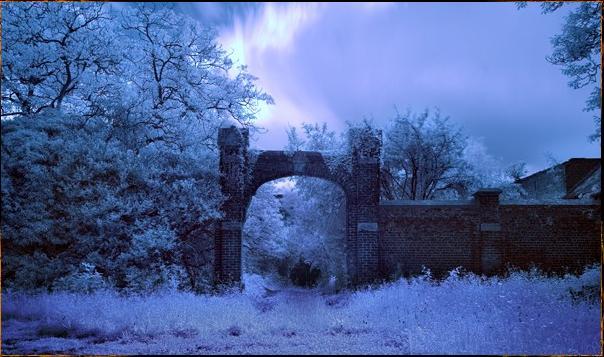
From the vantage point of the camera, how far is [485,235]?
1483 centimetres

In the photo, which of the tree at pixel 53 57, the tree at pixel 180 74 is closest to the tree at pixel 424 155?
the tree at pixel 180 74

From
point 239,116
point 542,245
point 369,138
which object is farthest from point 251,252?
point 542,245

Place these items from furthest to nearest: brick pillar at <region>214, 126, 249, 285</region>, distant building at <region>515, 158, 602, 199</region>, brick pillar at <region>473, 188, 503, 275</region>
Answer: distant building at <region>515, 158, 602, 199</region> → brick pillar at <region>473, 188, 503, 275</region> → brick pillar at <region>214, 126, 249, 285</region>

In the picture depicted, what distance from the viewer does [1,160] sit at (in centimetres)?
988

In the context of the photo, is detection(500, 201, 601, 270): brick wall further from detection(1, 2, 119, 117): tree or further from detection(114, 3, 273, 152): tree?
detection(1, 2, 119, 117): tree

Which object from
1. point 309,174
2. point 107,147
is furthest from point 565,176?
point 107,147

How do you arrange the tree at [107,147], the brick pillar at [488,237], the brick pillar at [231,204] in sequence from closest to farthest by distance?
the tree at [107,147], the brick pillar at [231,204], the brick pillar at [488,237]

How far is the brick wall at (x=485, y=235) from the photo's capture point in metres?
14.8

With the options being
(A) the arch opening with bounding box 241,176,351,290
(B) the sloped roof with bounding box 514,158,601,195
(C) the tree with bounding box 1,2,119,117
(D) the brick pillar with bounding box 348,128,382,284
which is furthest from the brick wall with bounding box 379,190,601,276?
(B) the sloped roof with bounding box 514,158,601,195

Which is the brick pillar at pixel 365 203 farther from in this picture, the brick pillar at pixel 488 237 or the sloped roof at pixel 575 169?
the sloped roof at pixel 575 169

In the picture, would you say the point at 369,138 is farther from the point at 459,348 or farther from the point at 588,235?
the point at 459,348

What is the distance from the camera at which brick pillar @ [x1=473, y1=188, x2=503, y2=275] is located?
14727 millimetres

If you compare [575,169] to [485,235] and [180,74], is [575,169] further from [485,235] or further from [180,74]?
[180,74]

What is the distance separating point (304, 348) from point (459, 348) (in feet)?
7.29
